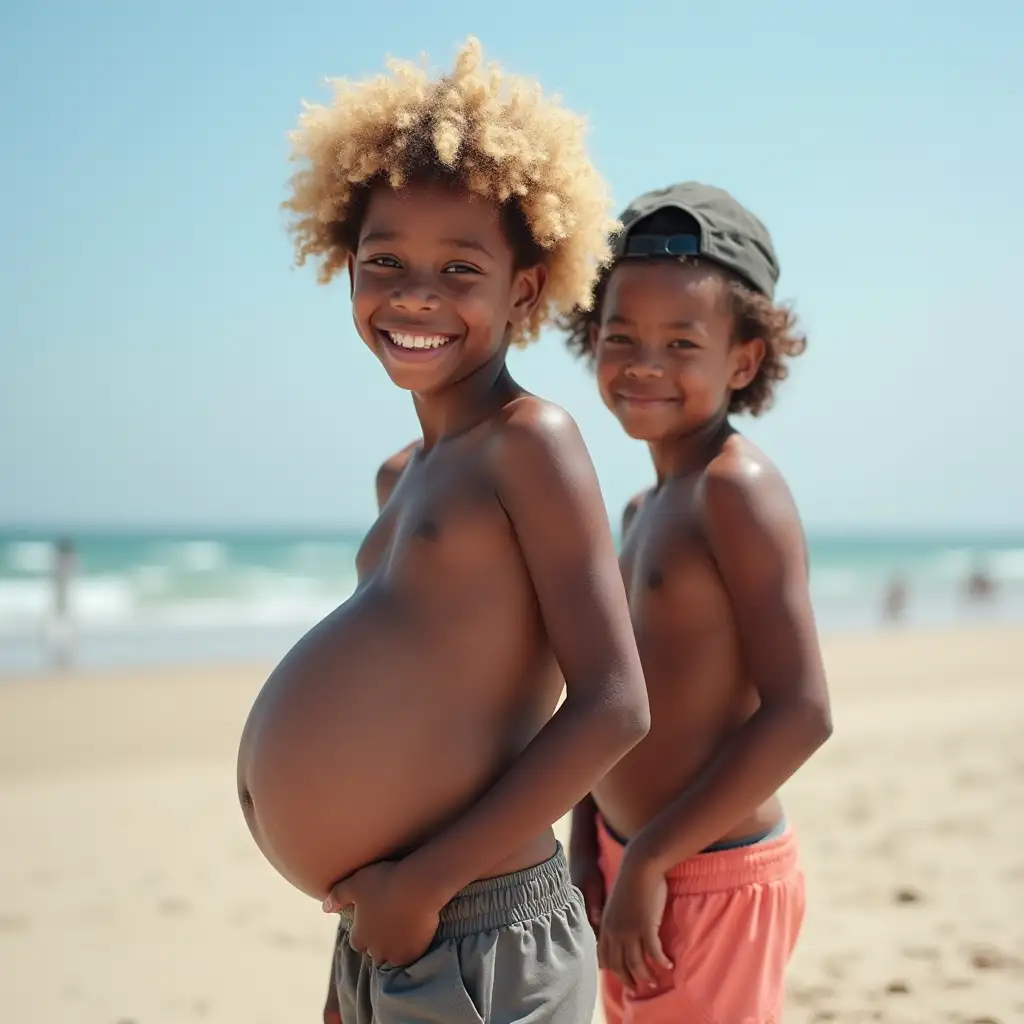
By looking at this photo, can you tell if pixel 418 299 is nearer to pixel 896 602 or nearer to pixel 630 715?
pixel 630 715

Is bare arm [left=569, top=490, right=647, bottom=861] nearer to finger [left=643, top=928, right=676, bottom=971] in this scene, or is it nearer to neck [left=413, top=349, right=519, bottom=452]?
finger [left=643, top=928, right=676, bottom=971]

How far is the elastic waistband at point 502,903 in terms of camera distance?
187cm

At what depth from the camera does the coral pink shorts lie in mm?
2367

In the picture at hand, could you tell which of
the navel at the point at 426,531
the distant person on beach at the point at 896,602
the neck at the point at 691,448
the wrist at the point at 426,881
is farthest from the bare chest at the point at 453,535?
the distant person on beach at the point at 896,602

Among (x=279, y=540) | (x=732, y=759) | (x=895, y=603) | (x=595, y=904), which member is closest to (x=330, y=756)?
(x=732, y=759)

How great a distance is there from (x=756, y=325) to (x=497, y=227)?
89 centimetres

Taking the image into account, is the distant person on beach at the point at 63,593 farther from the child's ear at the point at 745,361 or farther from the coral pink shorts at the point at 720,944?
the coral pink shorts at the point at 720,944

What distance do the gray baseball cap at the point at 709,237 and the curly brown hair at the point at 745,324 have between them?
2 centimetres

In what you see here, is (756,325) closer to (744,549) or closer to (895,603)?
(744,549)

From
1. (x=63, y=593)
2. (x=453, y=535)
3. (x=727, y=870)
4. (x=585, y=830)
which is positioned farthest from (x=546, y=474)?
(x=63, y=593)

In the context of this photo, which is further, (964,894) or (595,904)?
(964,894)

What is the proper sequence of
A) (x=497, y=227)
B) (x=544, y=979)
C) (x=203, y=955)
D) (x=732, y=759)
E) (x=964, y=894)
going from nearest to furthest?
Result: (x=544, y=979) < (x=497, y=227) < (x=732, y=759) < (x=203, y=955) < (x=964, y=894)

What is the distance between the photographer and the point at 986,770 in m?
8.08

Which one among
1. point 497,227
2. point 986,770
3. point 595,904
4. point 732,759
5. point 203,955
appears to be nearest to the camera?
point 497,227
